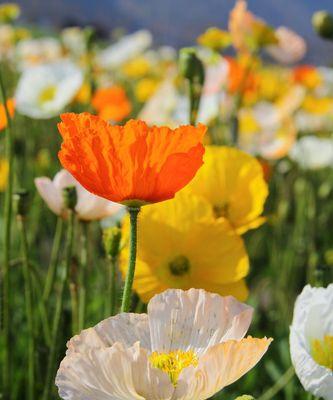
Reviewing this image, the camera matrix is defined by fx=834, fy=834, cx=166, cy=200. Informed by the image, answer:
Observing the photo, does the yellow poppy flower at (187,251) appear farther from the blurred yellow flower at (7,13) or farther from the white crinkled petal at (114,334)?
the blurred yellow flower at (7,13)

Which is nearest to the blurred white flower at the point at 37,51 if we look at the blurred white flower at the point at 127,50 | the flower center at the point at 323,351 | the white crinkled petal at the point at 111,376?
the blurred white flower at the point at 127,50

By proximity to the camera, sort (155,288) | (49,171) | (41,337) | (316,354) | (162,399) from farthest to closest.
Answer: (49,171)
(41,337)
(155,288)
(316,354)
(162,399)

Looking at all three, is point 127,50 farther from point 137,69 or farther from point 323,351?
point 323,351

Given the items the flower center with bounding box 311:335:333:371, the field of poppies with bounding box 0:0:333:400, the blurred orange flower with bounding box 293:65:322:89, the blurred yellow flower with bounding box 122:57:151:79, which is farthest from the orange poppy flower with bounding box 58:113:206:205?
the blurred yellow flower with bounding box 122:57:151:79

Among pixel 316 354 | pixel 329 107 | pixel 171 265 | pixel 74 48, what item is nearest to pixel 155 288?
pixel 171 265

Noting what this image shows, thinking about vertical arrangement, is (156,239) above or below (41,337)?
above

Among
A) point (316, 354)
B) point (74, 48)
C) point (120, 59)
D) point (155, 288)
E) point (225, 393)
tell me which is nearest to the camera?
point (316, 354)

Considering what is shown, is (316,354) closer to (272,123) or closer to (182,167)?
(182,167)
